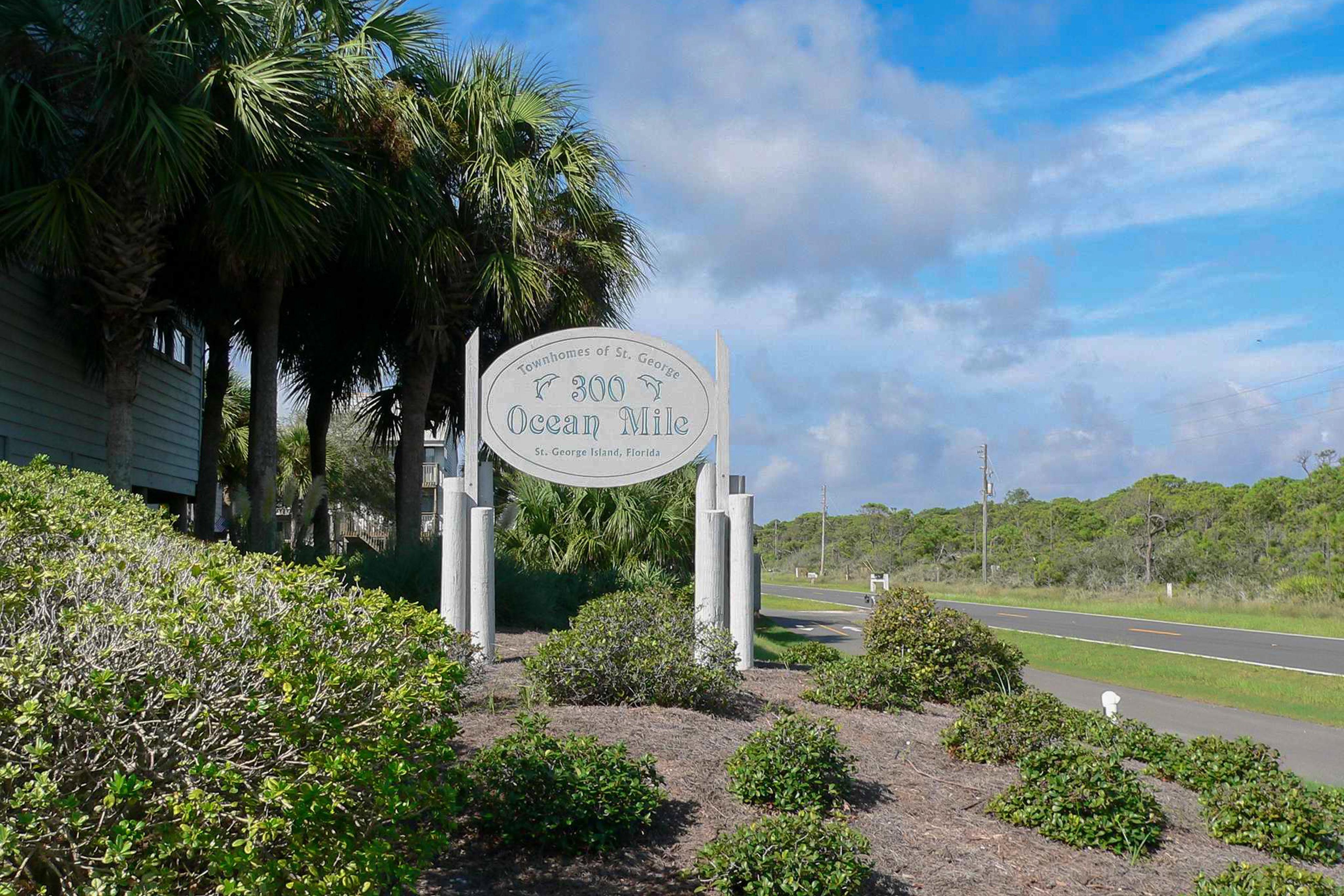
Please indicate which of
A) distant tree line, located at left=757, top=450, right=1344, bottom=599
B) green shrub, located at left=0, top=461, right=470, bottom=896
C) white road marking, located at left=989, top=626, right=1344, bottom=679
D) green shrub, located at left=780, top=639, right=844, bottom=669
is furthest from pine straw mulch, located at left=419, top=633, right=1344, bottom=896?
distant tree line, located at left=757, top=450, right=1344, bottom=599

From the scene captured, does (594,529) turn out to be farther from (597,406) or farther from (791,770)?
(791,770)

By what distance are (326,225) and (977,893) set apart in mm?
9285

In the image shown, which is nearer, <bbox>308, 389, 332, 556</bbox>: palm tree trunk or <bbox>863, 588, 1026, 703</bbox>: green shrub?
<bbox>863, 588, 1026, 703</bbox>: green shrub

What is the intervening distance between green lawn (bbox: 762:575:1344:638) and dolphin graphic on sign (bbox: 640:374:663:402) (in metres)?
20.0

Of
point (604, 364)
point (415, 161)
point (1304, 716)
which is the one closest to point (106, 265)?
point (415, 161)

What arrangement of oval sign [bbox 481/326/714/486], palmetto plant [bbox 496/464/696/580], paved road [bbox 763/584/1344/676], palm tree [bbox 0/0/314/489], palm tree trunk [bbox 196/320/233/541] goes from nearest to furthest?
oval sign [bbox 481/326/714/486], palm tree [bbox 0/0/314/489], palmetto plant [bbox 496/464/696/580], palm tree trunk [bbox 196/320/233/541], paved road [bbox 763/584/1344/676]

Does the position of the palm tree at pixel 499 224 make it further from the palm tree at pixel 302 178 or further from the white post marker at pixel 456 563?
the white post marker at pixel 456 563

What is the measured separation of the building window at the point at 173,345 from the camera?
48.5 feet

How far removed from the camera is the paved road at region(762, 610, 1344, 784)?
840cm

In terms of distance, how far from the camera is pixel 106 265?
10.0 m

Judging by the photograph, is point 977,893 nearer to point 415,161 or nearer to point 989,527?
point 415,161

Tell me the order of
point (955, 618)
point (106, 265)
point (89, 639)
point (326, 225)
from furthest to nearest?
point (326, 225)
point (106, 265)
point (955, 618)
point (89, 639)

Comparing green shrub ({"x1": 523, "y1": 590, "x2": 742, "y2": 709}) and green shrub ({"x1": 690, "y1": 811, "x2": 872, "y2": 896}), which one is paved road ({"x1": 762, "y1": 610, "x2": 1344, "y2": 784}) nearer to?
green shrub ({"x1": 523, "y1": 590, "x2": 742, "y2": 709})

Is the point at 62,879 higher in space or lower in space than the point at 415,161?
lower
